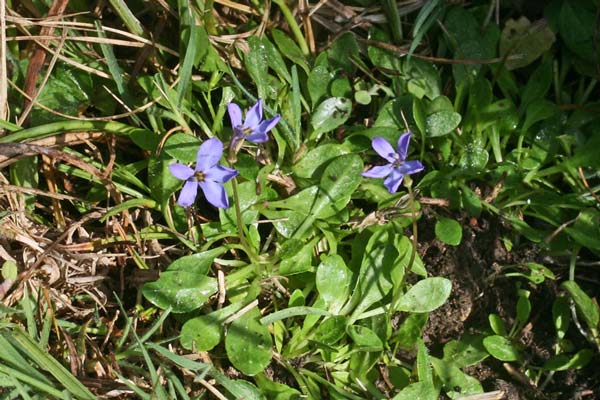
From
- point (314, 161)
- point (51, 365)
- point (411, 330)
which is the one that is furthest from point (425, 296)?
point (51, 365)

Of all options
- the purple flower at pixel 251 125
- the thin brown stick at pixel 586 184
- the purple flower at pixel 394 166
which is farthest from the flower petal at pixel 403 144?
the thin brown stick at pixel 586 184

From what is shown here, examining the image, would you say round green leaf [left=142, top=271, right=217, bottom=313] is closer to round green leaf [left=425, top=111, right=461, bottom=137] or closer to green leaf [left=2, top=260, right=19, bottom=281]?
green leaf [left=2, top=260, right=19, bottom=281]

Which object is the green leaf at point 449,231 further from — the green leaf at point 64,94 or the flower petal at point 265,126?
the green leaf at point 64,94

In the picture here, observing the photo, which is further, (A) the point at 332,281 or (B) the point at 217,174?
(A) the point at 332,281

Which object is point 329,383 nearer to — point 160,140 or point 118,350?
point 118,350

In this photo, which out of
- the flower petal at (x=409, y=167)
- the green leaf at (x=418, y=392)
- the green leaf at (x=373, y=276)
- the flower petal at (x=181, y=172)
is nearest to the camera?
the flower petal at (x=181, y=172)

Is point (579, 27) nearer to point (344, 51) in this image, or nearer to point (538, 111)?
point (538, 111)
